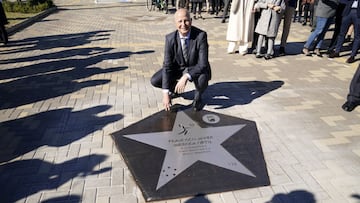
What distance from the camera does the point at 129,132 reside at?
3602mm

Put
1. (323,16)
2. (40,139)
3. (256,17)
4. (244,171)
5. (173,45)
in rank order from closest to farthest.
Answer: (244,171), (40,139), (173,45), (323,16), (256,17)

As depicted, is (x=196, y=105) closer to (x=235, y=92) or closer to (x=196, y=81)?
(x=196, y=81)

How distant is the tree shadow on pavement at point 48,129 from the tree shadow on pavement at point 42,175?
0.22 metres

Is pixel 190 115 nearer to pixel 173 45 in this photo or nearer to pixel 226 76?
pixel 173 45


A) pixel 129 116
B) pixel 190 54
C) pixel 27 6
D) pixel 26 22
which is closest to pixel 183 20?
pixel 190 54

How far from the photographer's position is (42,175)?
2.88 meters

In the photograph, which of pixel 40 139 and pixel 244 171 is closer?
pixel 244 171

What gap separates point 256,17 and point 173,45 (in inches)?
156

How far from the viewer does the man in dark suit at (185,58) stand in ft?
12.5

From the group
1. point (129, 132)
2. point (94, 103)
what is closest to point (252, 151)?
point (129, 132)

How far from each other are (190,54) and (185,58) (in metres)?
0.10

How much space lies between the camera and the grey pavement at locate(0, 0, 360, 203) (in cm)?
272

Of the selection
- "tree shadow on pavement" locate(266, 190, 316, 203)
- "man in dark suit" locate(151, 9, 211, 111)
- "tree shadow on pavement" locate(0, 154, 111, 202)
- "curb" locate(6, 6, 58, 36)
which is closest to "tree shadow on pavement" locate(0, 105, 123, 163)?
"tree shadow on pavement" locate(0, 154, 111, 202)

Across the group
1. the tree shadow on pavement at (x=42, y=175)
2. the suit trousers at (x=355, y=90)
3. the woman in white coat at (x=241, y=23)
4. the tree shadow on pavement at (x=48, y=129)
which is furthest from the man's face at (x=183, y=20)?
the woman in white coat at (x=241, y=23)
